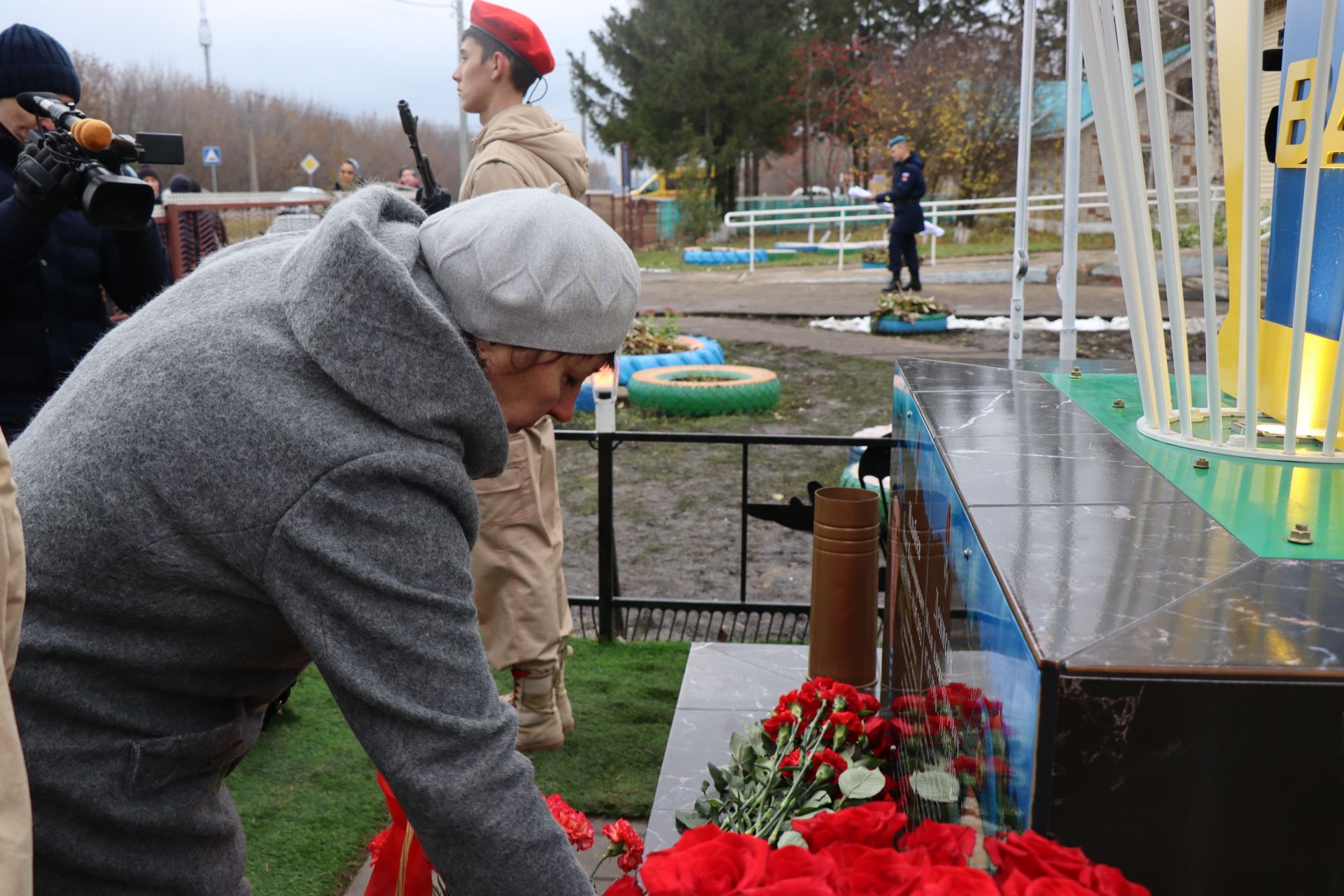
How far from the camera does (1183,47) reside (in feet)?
40.9

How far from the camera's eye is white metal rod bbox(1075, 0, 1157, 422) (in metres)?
2.04

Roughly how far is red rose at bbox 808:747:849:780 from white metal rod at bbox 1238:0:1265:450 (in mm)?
888

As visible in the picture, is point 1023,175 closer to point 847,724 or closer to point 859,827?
point 847,724

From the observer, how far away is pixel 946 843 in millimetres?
1111

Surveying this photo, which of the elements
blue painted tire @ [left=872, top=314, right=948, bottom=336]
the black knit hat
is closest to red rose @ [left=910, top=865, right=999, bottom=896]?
the black knit hat

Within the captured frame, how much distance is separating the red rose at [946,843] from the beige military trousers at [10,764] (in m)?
0.77

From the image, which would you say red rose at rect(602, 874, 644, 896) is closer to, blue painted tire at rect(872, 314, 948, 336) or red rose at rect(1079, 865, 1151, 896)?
red rose at rect(1079, 865, 1151, 896)

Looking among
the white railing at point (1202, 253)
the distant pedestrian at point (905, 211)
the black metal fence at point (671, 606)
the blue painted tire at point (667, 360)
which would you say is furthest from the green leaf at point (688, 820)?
the distant pedestrian at point (905, 211)

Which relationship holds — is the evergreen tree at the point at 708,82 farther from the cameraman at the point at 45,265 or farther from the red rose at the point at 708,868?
the red rose at the point at 708,868

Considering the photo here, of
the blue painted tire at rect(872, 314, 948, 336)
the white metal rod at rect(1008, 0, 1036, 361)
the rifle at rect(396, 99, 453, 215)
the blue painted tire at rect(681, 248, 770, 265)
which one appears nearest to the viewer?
the white metal rod at rect(1008, 0, 1036, 361)

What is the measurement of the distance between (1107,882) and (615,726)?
2.82m

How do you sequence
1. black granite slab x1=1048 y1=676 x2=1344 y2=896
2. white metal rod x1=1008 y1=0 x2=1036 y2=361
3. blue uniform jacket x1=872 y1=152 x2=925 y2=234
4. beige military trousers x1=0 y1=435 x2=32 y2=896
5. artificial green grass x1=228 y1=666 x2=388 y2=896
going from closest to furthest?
1. beige military trousers x1=0 y1=435 x2=32 y2=896
2. black granite slab x1=1048 y1=676 x2=1344 y2=896
3. artificial green grass x1=228 y1=666 x2=388 y2=896
4. white metal rod x1=1008 y1=0 x2=1036 y2=361
5. blue uniform jacket x1=872 y1=152 x2=925 y2=234

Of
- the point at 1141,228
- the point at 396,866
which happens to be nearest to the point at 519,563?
the point at 396,866

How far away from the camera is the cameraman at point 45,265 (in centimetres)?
287
